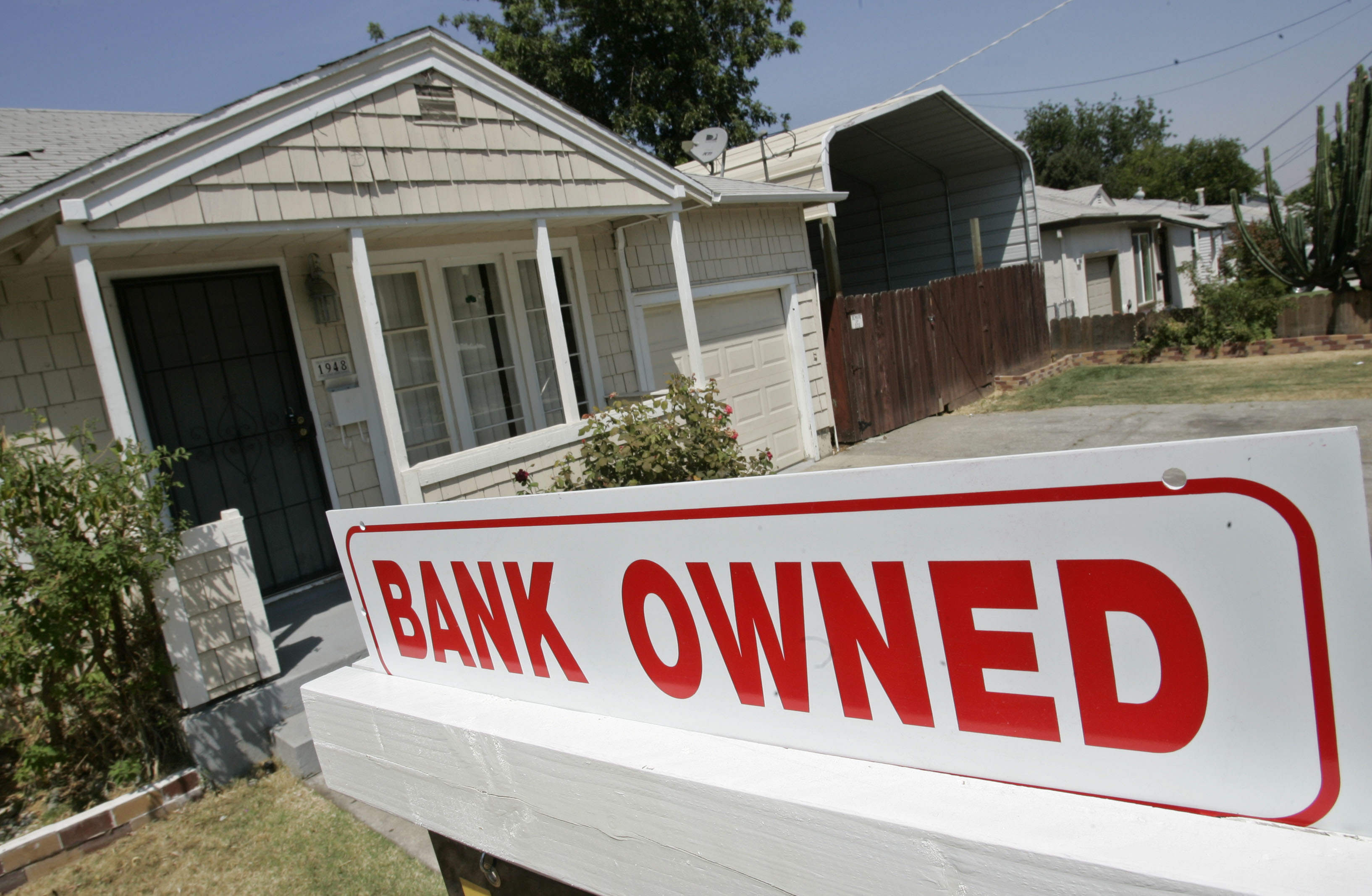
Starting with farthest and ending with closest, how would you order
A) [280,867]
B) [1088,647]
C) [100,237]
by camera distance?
[100,237], [280,867], [1088,647]

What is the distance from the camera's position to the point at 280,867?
3.56 meters

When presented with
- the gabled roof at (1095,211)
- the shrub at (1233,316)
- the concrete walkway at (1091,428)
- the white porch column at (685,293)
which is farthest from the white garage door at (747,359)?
the gabled roof at (1095,211)

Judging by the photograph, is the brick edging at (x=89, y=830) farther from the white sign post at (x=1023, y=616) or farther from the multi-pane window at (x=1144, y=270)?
the multi-pane window at (x=1144, y=270)

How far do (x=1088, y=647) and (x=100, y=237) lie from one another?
5319mm

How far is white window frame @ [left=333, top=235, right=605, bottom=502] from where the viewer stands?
646 cm

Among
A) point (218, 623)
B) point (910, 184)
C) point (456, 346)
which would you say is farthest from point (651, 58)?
point (218, 623)

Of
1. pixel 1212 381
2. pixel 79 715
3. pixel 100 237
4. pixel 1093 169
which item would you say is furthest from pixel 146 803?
pixel 1093 169

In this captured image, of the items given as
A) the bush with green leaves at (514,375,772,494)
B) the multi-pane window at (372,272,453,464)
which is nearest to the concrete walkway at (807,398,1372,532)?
the bush with green leaves at (514,375,772,494)

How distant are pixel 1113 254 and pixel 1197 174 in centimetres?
5270

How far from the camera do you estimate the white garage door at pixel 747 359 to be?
29.1 feet

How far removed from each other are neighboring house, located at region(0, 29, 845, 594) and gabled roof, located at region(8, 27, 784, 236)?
0.05 ft

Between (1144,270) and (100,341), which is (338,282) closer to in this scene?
(100,341)

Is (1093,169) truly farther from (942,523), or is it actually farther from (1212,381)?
(942,523)

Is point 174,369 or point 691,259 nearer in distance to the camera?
point 174,369
